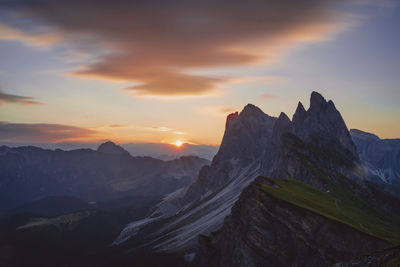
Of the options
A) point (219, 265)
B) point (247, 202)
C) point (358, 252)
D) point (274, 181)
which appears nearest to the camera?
point (358, 252)

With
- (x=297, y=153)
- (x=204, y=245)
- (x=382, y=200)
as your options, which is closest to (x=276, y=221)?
(x=204, y=245)

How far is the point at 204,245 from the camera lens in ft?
376

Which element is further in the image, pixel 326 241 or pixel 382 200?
pixel 382 200

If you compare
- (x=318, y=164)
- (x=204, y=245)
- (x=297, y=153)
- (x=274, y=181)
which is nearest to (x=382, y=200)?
A: (x=318, y=164)

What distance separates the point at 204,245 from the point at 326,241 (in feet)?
146

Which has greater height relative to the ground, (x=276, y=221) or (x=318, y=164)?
(x=318, y=164)

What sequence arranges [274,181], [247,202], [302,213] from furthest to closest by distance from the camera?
[274,181] → [247,202] → [302,213]

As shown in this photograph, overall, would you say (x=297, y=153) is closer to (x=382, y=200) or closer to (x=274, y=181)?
(x=382, y=200)

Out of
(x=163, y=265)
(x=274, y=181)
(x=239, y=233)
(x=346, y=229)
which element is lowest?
(x=163, y=265)

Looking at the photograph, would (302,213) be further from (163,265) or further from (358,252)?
(163,265)

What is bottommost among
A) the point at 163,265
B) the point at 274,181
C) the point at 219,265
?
the point at 163,265

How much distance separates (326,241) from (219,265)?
3601 cm

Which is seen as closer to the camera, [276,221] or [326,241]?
[326,241]

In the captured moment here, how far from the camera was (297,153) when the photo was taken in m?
186
